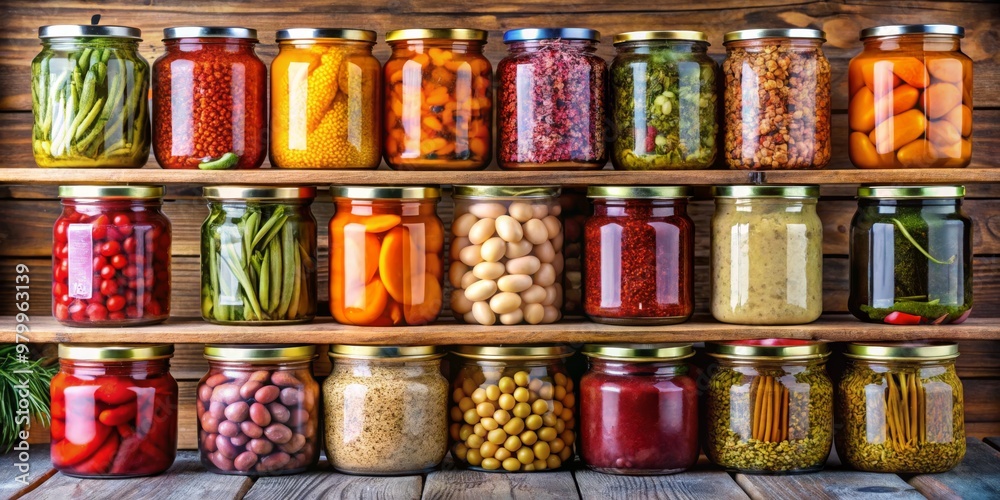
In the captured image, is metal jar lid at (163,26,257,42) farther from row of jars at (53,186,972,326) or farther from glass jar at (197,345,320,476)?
glass jar at (197,345,320,476)

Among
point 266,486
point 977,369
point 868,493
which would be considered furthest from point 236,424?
point 977,369

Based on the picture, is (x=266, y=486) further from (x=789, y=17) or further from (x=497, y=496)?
(x=789, y=17)

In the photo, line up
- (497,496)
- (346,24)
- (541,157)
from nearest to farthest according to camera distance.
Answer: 1. (497,496)
2. (541,157)
3. (346,24)

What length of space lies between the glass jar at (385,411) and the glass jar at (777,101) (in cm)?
61

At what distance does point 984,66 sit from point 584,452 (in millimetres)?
1040

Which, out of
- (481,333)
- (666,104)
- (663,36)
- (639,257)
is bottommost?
(481,333)

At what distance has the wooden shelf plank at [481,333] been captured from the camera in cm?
171

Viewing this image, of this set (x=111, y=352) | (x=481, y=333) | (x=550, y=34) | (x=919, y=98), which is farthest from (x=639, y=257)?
(x=111, y=352)

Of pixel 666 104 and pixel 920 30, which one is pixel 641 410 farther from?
pixel 920 30

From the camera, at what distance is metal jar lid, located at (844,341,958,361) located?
1.71m

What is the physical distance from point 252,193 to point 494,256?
40 centimetres

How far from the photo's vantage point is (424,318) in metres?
1.78

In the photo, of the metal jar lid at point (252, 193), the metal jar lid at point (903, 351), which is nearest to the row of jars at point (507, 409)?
the metal jar lid at point (903, 351)

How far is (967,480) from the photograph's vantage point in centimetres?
171
